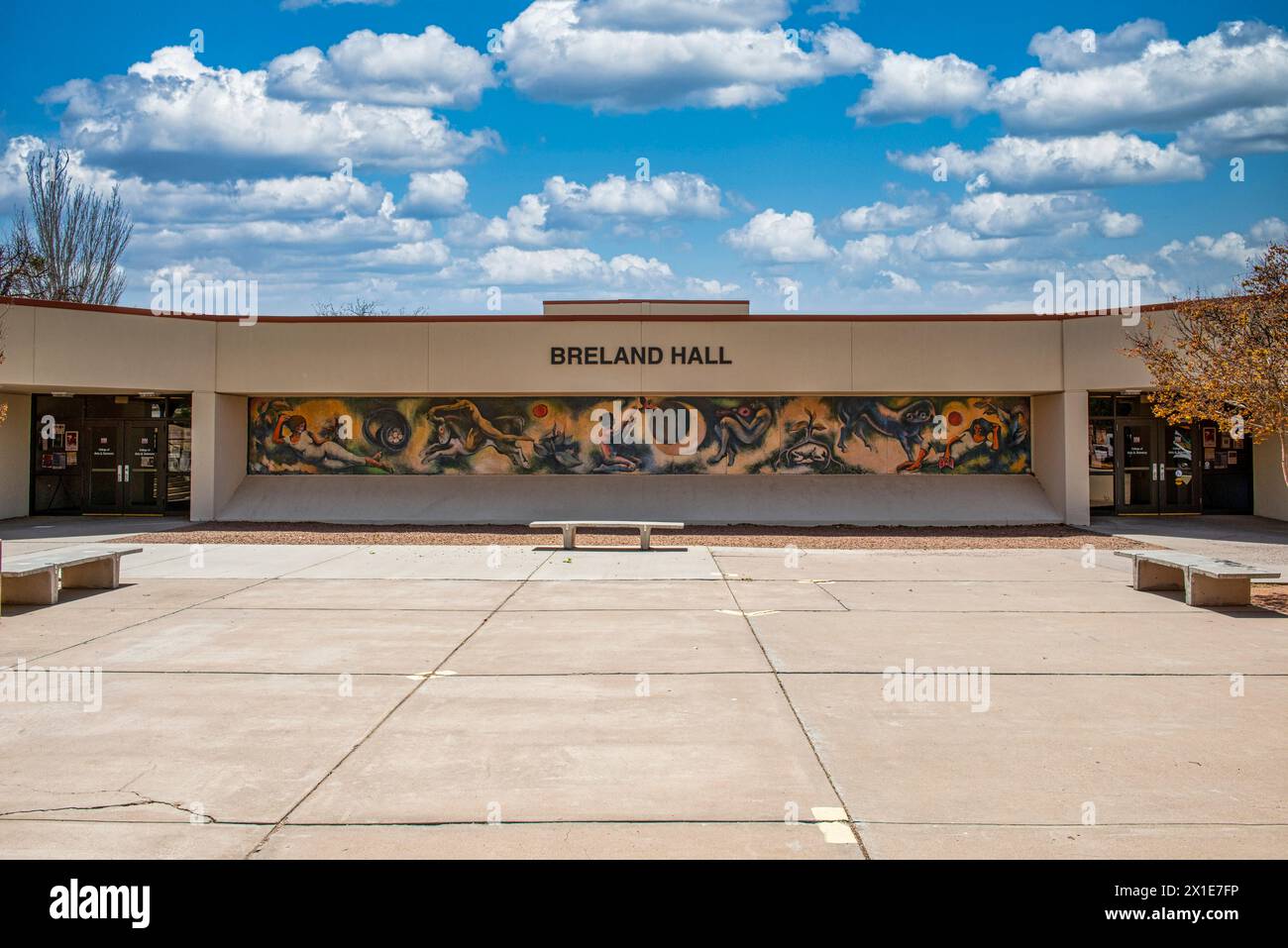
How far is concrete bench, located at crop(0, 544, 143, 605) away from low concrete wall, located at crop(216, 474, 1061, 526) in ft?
31.1

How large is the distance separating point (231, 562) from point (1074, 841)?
46.1 ft

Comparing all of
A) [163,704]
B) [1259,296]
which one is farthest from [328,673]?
[1259,296]

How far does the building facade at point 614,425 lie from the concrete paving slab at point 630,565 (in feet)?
16.1

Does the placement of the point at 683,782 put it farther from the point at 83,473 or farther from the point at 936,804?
the point at 83,473

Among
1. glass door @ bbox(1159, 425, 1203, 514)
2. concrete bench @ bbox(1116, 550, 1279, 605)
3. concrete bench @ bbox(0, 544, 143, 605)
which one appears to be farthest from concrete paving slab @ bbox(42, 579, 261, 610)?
glass door @ bbox(1159, 425, 1203, 514)

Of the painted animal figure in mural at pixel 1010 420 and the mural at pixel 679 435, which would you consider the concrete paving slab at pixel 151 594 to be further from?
the painted animal figure in mural at pixel 1010 420

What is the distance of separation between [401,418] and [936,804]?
1989cm

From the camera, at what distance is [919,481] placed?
23141 mm

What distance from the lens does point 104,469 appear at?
2377 centimetres

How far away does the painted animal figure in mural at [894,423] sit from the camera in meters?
23.2

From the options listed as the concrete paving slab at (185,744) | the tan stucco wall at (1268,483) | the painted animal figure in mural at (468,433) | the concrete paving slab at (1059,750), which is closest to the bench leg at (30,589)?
the concrete paving slab at (185,744)

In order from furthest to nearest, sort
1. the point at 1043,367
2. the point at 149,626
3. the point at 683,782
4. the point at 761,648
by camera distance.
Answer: the point at 1043,367 → the point at 149,626 → the point at 761,648 → the point at 683,782

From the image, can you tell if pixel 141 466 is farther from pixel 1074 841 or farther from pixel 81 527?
pixel 1074 841
